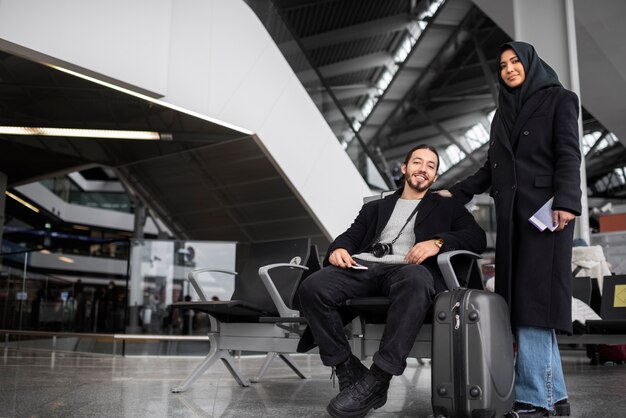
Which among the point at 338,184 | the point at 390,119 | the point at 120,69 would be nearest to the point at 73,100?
the point at 120,69

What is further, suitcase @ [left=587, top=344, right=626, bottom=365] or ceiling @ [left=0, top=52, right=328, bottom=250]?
ceiling @ [left=0, top=52, right=328, bottom=250]

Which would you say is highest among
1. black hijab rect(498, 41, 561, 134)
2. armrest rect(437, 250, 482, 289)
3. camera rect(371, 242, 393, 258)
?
black hijab rect(498, 41, 561, 134)

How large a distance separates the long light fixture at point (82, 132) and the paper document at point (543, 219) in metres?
8.18

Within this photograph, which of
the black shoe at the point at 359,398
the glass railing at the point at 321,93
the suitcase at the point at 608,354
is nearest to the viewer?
the black shoe at the point at 359,398

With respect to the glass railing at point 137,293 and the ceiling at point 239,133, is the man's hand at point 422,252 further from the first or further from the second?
the ceiling at point 239,133

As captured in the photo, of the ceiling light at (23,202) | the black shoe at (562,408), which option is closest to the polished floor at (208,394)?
the black shoe at (562,408)

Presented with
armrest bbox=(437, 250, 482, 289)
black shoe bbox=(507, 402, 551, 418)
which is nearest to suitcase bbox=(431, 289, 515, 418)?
black shoe bbox=(507, 402, 551, 418)

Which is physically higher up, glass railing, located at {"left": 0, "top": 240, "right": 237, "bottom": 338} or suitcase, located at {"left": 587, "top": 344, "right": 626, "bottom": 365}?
glass railing, located at {"left": 0, "top": 240, "right": 237, "bottom": 338}

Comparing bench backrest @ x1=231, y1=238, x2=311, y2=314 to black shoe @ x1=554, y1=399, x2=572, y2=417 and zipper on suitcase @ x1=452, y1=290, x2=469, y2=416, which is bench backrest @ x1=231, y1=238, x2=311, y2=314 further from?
black shoe @ x1=554, y1=399, x2=572, y2=417

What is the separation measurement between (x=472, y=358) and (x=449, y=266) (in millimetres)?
501

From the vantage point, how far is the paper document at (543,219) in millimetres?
2926

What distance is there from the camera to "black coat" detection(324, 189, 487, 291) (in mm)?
3275

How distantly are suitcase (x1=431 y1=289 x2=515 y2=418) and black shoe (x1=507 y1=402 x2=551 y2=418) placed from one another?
106mm

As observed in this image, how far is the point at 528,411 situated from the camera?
116 inches
